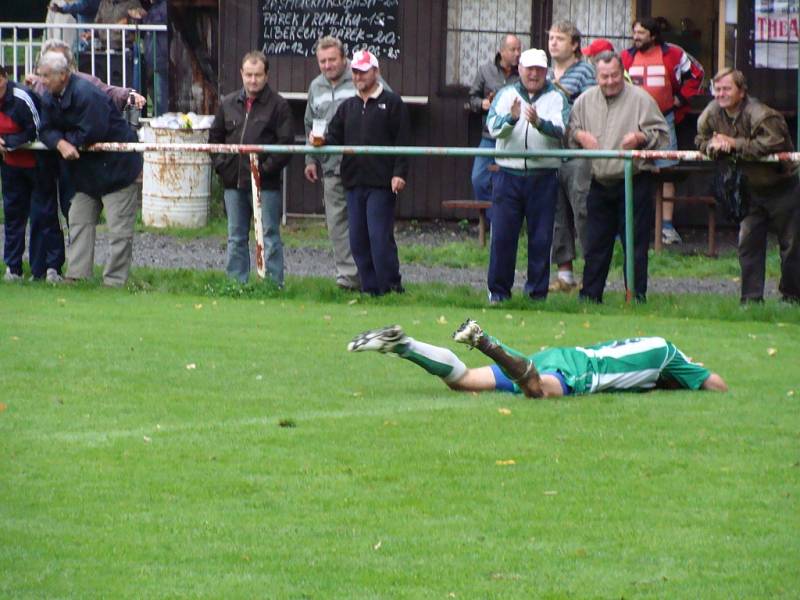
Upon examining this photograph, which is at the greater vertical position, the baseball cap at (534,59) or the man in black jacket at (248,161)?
the baseball cap at (534,59)

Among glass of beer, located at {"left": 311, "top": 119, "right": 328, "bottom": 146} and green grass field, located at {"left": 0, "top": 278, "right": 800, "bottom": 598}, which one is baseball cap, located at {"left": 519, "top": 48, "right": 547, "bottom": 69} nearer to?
glass of beer, located at {"left": 311, "top": 119, "right": 328, "bottom": 146}

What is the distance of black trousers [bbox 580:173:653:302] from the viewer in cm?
1294

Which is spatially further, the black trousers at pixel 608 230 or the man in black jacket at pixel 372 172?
the man in black jacket at pixel 372 172

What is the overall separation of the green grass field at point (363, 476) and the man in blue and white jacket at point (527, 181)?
6.14 ft

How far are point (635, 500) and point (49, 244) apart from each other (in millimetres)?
8398

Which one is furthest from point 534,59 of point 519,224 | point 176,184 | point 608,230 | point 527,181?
point 176,184

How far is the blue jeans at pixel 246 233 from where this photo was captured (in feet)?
44.4

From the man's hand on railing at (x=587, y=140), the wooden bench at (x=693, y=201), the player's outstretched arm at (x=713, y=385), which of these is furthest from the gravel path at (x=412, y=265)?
the player's outstretched arm at (x=713, y=385)

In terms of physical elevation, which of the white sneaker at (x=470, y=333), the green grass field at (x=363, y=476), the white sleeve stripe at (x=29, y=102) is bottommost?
the green grass field at (x=363, y=476)

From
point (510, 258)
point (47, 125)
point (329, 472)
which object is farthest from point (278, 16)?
point (329, 472)

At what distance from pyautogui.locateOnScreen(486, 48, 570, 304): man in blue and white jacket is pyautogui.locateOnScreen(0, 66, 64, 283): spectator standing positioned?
12.3 ft

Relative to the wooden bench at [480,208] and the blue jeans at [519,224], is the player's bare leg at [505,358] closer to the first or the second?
the blue jeans at [519,224]

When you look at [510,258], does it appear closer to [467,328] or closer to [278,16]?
Result: [467,328]

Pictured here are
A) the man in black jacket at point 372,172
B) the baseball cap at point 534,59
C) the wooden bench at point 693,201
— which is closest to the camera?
the baseball cap at point 534,59
